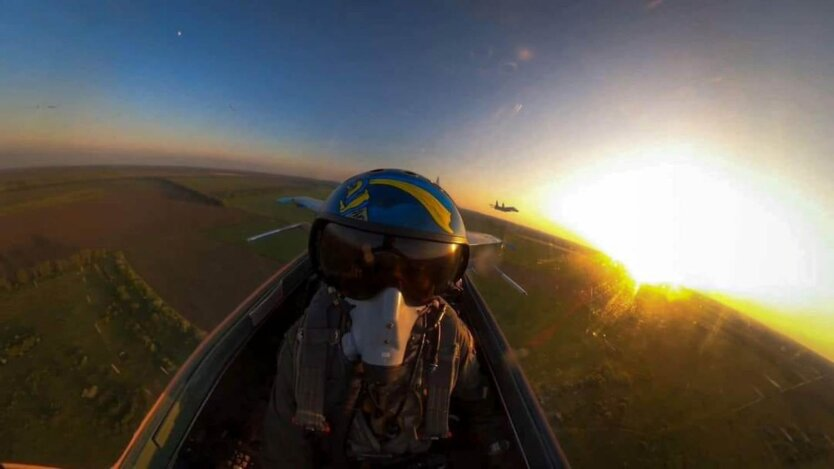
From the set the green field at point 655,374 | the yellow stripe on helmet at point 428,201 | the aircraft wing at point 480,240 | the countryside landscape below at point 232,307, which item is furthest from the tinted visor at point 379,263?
the green field at point 655,374

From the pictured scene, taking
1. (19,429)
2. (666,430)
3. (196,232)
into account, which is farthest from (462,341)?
(196,232)

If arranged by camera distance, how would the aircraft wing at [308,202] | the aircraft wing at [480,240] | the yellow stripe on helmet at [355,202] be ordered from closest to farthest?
the yellow stripe on helmet at [355,202], the aircraft wing at [480,240], the aircraft wing at [308,202]

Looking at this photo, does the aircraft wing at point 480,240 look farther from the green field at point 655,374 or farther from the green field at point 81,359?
the green field at point 81,359

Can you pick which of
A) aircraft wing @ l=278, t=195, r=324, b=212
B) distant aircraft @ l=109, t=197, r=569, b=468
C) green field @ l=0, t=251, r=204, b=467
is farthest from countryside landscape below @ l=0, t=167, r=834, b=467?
distant aircraft @ l=109, t=197, r=569, b=468

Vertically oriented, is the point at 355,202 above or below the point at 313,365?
above

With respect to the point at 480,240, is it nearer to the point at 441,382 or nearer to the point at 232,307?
the point at 441,382

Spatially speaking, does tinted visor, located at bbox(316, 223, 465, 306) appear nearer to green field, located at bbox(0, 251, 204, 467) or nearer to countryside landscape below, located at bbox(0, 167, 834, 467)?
countryside landscape below, located at bbox(0, 167, 834, 467)

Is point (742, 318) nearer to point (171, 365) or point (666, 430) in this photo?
point (666, 430)

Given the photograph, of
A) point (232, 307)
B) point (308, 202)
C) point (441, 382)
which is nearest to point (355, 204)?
point (441, 382)
